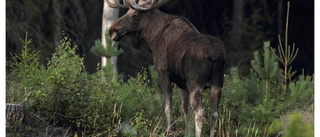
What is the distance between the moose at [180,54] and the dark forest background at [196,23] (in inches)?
373

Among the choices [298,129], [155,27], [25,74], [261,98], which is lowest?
[298,129]

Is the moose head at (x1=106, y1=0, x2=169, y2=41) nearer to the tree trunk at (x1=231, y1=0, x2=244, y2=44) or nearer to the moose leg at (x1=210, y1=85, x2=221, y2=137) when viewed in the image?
the moose leg at (x1=210, y1=85, x2=221, y2=137)

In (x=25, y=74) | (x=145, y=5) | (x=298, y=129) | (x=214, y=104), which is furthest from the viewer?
(x=25, y=74)

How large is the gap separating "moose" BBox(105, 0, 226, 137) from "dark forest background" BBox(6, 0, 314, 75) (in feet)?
31.1

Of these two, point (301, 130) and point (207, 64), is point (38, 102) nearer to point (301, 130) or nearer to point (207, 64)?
point (207, 64)

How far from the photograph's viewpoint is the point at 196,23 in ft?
82.4

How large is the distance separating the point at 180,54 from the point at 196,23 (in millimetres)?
15142

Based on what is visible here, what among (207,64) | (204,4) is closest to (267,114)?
(207,64)

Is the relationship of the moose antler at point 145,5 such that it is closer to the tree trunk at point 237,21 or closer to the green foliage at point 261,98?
the green foliage at point 261,98

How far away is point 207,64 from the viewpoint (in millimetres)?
9820

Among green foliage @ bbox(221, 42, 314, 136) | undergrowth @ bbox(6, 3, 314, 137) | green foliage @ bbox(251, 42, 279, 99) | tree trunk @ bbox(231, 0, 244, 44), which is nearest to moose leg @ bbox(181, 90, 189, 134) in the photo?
undergrowth @ bbox(6, 3, 314, 137)

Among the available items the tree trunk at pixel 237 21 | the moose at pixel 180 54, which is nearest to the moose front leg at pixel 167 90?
the moose at pixel 180 54

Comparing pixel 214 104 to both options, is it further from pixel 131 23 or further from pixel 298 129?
pixel 298 129

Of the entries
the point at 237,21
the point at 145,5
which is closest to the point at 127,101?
the point at 145,5
